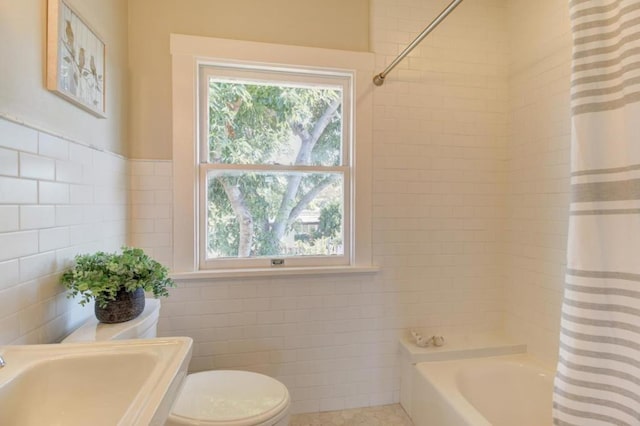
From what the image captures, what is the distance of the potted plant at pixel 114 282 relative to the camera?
1.09 meters

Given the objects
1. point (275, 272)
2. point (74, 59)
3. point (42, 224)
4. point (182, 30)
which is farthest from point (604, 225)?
point (182, 30)

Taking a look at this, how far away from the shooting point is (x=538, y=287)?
1.90m

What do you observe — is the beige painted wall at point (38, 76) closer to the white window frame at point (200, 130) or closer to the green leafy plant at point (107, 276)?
Result: the white window frame at point (200, 130)

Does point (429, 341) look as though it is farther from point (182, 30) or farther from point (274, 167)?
point (182, 30)

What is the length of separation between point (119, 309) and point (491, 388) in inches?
74.3

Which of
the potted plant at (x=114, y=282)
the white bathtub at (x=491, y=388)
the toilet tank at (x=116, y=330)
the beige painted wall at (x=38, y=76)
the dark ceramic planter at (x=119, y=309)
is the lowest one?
the white bathtub at (x=491, y=388)

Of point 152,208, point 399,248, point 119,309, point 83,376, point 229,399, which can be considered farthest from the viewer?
point 399,248

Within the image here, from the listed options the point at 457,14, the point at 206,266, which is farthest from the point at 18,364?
the point at 457,14

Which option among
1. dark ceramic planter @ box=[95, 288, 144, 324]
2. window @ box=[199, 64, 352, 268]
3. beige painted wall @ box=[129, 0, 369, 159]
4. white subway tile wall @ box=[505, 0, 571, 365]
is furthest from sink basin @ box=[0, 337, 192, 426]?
white subway tile wall @ box=[505, 0, 571, 365]

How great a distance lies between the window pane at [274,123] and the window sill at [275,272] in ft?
2.03

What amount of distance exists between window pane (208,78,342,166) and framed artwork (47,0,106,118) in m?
0.58

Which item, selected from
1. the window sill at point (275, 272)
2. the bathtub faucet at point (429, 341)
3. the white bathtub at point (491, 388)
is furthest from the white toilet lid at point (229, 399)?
the bathtub faucet at point (429, 341)

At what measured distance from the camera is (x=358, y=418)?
187 centimetres

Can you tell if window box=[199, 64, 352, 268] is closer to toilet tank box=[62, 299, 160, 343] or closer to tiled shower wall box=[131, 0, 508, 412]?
tiled shower wall box=[131, 0, 508, 412]
